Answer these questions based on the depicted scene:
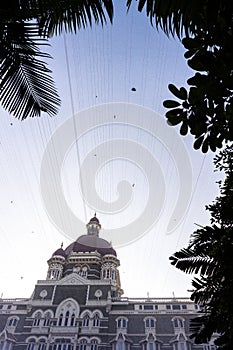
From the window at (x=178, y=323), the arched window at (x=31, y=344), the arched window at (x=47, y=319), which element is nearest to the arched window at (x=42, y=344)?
the arched window at (x=31, y=344)

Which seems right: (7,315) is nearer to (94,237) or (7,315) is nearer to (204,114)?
(94,237)

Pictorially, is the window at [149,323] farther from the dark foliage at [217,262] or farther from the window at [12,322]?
the dark foliage at [217,262]

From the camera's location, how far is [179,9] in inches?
98.0

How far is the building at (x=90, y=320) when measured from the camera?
30.7 meters

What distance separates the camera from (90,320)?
32.7m

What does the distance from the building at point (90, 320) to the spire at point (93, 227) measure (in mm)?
15392

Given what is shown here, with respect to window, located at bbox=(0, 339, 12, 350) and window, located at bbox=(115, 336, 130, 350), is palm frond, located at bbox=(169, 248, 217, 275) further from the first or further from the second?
window, located at bbox=(0, 339, 12, 350)

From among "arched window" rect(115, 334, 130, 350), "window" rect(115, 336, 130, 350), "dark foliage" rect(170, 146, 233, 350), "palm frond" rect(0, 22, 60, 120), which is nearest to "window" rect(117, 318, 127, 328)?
"arched window" rect(115, 334, 130, 350)

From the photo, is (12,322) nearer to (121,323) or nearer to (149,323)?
(121,323)

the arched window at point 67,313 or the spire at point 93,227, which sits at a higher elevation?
the spire at point 93,227

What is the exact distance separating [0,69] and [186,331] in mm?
34537

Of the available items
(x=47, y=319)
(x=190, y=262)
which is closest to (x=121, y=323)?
(x=47, y=319)

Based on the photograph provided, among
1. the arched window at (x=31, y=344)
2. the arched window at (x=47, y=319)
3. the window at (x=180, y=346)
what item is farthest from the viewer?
the arched window at (x=47, y=319)

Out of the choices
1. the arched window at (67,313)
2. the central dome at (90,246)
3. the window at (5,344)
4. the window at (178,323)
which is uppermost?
the central dome at (90,246)
